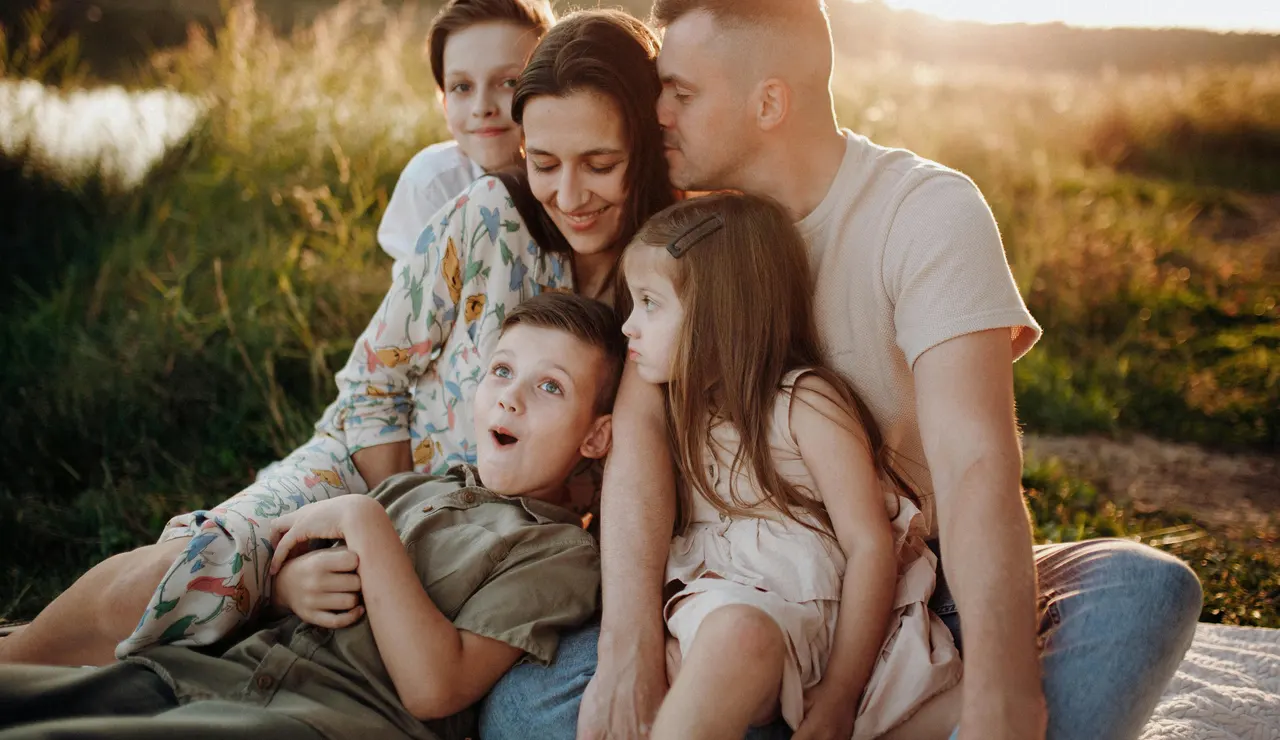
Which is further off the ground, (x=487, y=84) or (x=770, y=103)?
(x=487, y=84)

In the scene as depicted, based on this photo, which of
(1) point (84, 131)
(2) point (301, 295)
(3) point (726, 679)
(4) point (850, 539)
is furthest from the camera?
(1) point (84, 131)

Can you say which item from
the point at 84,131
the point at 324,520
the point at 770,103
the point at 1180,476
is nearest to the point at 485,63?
the point at 770,103

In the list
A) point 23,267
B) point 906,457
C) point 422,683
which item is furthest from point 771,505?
point 23,267

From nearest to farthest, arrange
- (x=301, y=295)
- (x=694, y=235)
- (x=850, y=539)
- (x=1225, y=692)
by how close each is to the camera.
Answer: (x=850, y=539)
(x=694, y=235)
(x=1225, y=692)
(x=301, y=295)

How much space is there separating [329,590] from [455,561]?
0.26 metres

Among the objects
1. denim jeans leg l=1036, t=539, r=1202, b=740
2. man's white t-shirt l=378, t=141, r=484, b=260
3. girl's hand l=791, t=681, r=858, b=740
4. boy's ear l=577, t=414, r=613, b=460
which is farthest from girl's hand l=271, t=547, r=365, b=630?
man's white t-shirt l=378, t=141, r=484, b=260

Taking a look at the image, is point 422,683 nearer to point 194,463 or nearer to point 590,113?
point 590,113

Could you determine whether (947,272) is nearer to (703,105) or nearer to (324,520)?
(703,105)

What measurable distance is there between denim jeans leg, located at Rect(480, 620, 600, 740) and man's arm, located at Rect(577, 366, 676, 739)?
0.06 metres

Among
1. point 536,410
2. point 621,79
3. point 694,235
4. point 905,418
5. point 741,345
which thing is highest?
point 621,79

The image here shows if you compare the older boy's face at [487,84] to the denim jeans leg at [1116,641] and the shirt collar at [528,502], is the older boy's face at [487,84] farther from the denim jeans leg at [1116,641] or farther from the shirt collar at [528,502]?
the denim jeans leg at [1116,641]

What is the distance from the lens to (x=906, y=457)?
247 cm

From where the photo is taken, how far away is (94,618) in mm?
2303

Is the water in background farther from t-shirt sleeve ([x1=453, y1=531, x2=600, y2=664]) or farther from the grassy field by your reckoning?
t-shirt sleeve ([x1=453, y1=531, x2=600, y2=664])
